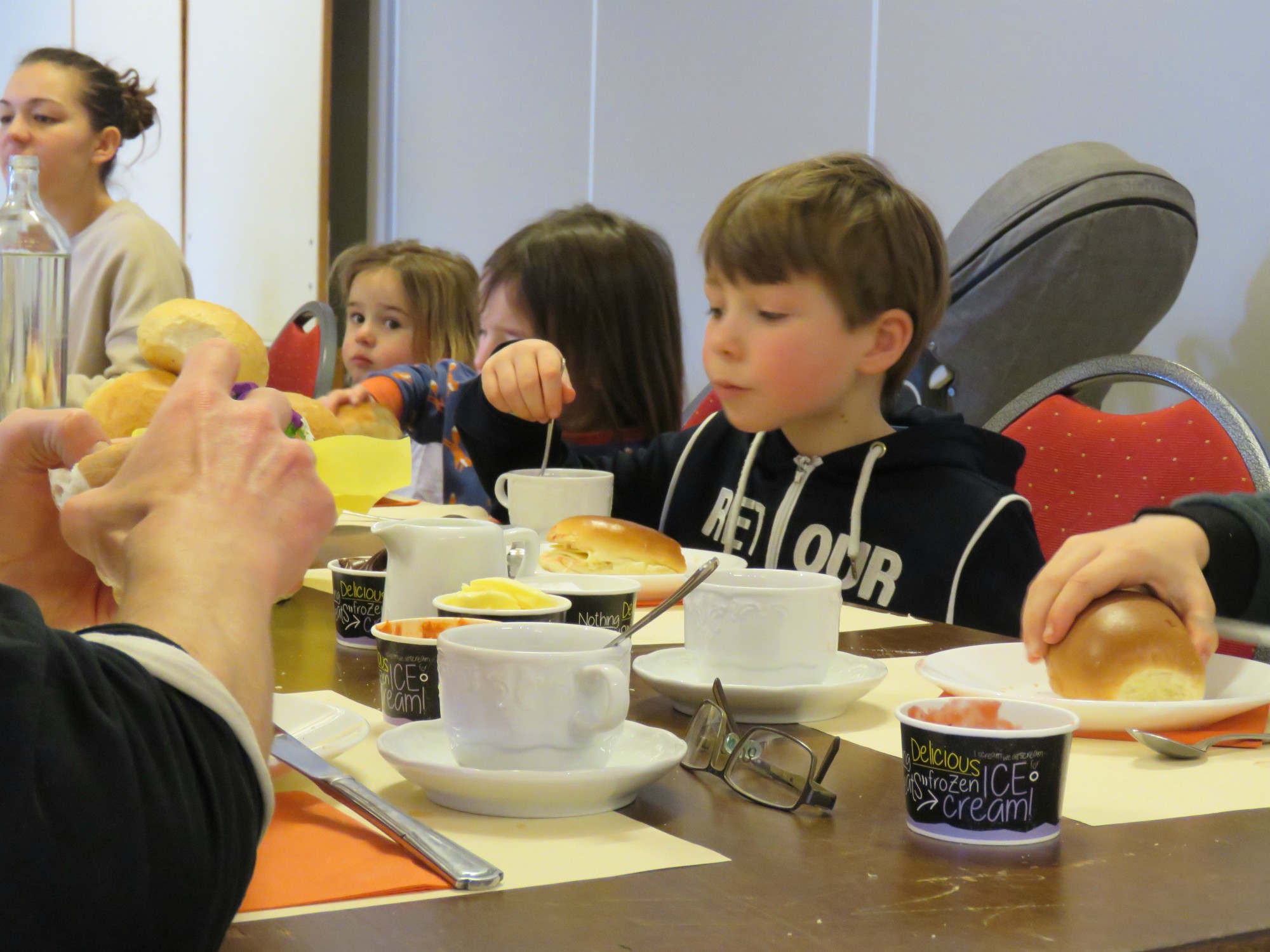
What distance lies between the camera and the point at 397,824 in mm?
552

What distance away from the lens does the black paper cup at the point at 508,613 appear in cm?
78

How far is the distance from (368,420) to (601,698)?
162 cm

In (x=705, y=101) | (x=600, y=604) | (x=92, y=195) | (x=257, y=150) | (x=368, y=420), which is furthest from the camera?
(x=257, y=150)

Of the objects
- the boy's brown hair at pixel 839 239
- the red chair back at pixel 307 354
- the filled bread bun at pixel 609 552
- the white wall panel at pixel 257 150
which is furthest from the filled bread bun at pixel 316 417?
the white wall panel at pixel 257 150

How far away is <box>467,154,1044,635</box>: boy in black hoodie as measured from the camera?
1502 mm

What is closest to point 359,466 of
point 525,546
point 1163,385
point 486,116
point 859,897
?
point 525,546

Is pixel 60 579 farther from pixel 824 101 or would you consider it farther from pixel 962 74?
pixel 824 101

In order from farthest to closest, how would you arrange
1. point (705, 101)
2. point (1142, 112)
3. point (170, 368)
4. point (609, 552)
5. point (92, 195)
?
1. point (705, 101)
2. point (92, 195)
3. point (1142, 112)
4. point (170, 368)
5. point (609, 552)

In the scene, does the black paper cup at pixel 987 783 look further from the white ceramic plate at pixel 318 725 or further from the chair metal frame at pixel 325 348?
the chair metal frame at pixel 325 348

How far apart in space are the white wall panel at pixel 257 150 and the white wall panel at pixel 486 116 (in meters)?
0.41

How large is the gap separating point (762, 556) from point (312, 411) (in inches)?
24.1

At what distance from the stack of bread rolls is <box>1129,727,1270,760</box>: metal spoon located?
2.80ft

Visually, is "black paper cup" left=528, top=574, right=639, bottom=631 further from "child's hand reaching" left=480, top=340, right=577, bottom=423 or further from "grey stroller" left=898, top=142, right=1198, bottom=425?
"grey stroller" left=898, top=142, right=1198, bottom=425

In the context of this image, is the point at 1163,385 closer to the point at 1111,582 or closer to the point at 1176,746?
the point at 1111,582
